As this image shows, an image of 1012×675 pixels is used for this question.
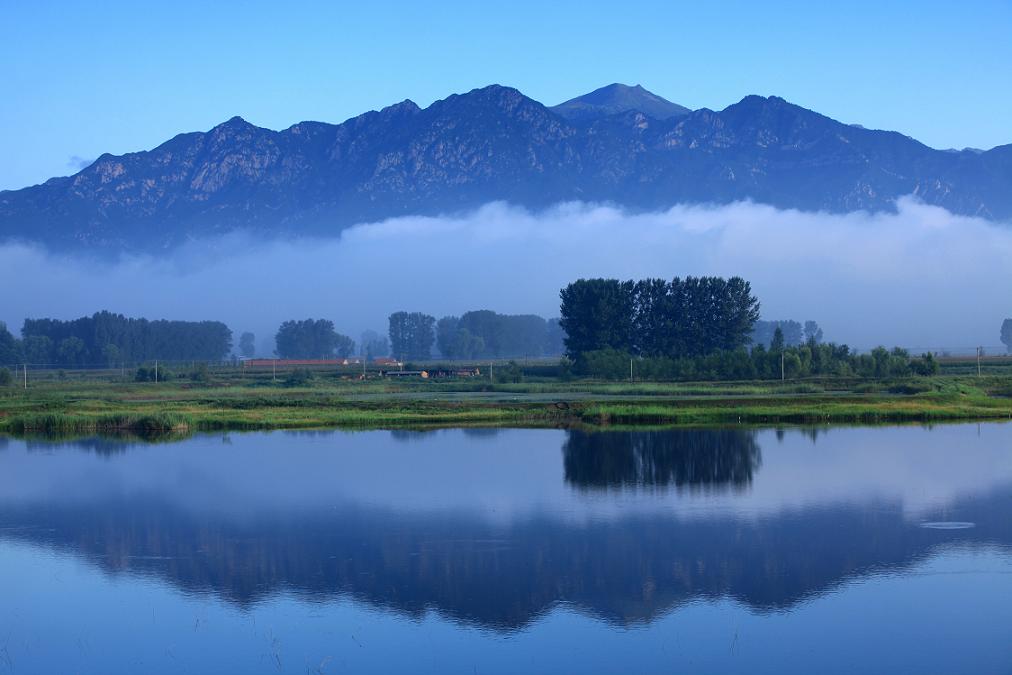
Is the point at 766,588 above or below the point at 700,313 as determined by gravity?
below

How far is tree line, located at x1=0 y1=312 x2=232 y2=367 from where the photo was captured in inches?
6521

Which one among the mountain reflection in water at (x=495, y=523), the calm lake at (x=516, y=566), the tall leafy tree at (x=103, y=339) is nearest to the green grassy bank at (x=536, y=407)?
the mountain reflection in water at (x=495, y=523)

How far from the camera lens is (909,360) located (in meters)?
83.9

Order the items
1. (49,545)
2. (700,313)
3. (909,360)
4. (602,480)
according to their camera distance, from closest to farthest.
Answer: (49,545)
(602,480)
(909,360)
(700,313)

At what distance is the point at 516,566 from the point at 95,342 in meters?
162

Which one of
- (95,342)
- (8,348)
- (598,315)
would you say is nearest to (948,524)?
(598,315)

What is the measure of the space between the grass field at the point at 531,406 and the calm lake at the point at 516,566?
46.0 feet

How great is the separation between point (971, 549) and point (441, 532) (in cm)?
1230

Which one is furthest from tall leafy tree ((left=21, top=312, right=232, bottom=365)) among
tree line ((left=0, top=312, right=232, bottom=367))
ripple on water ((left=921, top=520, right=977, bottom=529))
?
ripple on water ((left=921, top=520, right=977, bottom=529))

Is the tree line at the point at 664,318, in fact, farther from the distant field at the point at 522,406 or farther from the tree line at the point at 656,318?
the distant field at the point at 522,406

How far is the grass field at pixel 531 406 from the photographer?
5406 centimetres

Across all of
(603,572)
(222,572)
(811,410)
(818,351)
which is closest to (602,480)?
(603,572)

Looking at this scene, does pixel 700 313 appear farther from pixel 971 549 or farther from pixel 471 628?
pixel 471 628

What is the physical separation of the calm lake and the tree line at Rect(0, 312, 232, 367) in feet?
446
